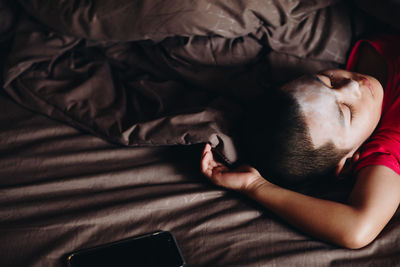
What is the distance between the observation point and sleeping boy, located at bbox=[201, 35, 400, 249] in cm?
64

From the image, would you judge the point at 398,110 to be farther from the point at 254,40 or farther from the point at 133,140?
the point at 133,140

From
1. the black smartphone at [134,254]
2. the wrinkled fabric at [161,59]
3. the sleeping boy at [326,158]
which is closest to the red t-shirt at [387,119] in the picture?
the sleeping boy at [326,158]

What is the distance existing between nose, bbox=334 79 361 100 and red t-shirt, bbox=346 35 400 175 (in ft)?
0.42

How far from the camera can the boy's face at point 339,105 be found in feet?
2.31

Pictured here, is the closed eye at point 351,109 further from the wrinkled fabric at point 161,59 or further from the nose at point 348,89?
the wrinkled fabric at point 161,59

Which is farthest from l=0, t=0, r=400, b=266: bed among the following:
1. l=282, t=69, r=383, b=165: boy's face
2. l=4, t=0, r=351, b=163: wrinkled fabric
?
l=282, t=69, r=383, b=165: boy's face

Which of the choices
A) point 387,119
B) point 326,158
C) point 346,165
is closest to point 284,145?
point 326,158

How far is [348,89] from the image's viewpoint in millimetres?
762

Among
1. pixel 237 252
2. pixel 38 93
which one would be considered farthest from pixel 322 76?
pixel 38 93

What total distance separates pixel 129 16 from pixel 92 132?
304mm

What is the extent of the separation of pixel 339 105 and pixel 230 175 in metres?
0.29

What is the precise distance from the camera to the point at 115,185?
0.74 metres

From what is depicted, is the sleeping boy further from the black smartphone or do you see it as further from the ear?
the black smartphone

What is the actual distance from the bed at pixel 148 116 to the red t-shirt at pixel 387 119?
0.17 ft
